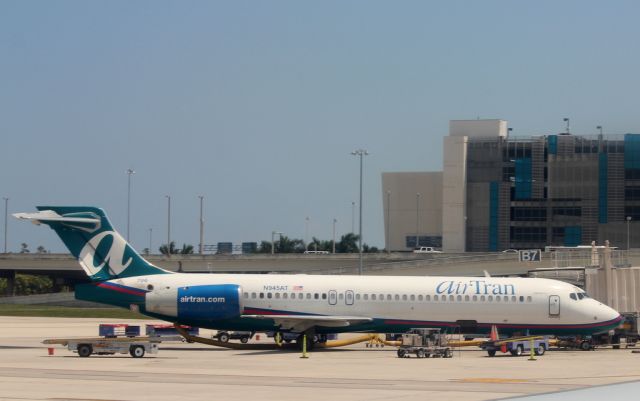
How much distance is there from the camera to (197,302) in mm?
49312

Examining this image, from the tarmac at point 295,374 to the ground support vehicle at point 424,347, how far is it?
27.5 inches

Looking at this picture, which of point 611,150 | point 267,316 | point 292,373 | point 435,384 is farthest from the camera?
point 611,150

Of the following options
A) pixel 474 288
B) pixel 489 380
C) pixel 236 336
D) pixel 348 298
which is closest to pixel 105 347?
pixel 348 298

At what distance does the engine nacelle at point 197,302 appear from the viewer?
1940 inches

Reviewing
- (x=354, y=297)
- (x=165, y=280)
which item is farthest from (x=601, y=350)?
(x=165, y=280)

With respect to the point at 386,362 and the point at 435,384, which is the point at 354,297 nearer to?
the point at 386,362

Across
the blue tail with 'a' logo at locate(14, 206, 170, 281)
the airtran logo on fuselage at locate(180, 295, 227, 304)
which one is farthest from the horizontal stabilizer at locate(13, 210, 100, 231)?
the airtran logo on fuselage at locate(180, 295, 227, 304)

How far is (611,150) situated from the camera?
459ft

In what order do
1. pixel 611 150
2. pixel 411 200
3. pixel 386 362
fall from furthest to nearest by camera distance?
pixel 411 200 → pixel 611 150 → pixel 386 362

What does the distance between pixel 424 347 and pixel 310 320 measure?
570 cm

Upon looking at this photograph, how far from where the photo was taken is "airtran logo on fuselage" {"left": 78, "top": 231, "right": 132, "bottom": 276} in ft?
164

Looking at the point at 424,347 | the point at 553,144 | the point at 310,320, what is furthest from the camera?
the point at 553,144

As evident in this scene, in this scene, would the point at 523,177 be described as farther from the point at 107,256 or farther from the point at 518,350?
the point at 107,256

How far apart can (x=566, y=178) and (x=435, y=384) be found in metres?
112
